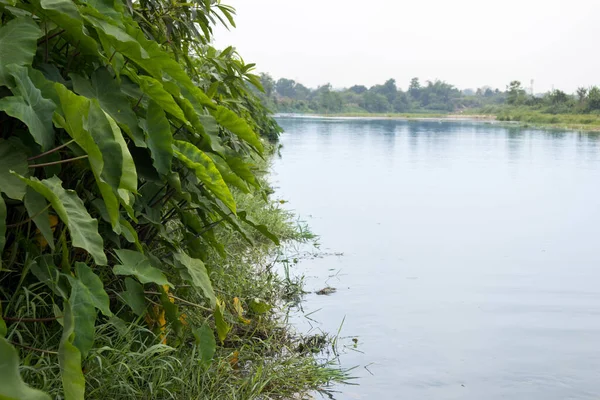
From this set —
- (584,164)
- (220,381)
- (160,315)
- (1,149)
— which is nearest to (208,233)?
(160,315)

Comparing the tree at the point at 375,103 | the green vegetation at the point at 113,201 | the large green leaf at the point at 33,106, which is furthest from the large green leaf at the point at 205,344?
the tree at the point at 375,103

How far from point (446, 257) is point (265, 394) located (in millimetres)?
3218

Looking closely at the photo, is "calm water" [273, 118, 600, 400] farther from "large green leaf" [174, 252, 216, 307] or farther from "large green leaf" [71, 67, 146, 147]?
"large green leaf" [71, 67, 146, 147]

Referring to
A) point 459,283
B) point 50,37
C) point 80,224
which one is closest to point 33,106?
point 80,224

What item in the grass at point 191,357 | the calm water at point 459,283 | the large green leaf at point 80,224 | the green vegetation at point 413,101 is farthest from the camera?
the green vegetation at point 413,101

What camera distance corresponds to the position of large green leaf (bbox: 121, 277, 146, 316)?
174 cm

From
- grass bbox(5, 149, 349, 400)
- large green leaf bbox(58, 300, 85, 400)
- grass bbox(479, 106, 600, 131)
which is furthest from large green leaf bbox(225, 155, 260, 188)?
grass bbox(479, 106, 600, 131)

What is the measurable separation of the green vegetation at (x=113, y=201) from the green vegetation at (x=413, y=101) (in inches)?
1785

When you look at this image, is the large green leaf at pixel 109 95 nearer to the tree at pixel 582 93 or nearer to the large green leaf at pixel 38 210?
the large green leaf at pixel 38 210

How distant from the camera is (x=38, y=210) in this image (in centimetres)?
126

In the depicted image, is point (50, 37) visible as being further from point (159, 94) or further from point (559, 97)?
point (559, 97)

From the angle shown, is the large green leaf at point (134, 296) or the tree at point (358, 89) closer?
the large green leaf at point (134, 296)

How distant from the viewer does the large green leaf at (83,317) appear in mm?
1268

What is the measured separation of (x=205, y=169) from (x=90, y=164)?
43 centimetres
